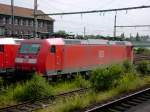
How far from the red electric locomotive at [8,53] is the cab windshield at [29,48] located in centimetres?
77

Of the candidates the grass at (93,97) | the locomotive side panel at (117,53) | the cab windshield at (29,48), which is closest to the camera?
the grass at (93,97)

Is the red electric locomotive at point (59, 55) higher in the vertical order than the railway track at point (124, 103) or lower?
higher

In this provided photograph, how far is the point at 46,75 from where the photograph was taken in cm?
2064

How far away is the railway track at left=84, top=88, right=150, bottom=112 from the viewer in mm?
12219

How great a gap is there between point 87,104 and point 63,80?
983 centimetres

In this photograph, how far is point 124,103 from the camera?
13625 millimetres

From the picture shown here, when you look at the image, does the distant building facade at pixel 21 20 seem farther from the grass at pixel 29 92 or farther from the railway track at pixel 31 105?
the railway track at pixel 31 105

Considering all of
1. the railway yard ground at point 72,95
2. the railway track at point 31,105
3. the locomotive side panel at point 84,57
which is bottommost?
the railway track at point 31,105

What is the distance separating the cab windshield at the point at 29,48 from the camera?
21148 millimetres

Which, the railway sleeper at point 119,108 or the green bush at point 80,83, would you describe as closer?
the railway sleeper at point 119,108

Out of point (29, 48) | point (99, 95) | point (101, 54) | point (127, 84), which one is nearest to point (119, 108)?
point (99, 95)

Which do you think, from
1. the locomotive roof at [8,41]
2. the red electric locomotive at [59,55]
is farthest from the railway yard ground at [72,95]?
the locomotive roof at [8,41]

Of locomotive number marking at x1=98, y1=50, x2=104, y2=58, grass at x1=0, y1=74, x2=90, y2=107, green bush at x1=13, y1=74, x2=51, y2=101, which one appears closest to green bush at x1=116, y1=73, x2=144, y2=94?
grass at x1=0, y1=74, x2=90, y2=107

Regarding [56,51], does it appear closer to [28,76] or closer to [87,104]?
[28,76]
